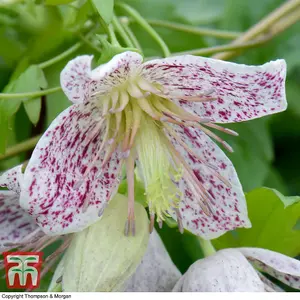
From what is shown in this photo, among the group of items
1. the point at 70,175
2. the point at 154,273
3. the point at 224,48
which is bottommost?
the point at 154,273

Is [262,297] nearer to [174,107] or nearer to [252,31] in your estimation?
[174,107]

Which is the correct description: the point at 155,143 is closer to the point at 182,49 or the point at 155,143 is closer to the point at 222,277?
the point at 222,277

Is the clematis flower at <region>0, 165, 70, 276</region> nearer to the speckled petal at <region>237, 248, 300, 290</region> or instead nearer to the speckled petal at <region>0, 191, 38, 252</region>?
the speckled petal at <region>0, 191, 38, 252</region>

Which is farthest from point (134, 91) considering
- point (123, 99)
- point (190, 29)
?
point (190, 29)

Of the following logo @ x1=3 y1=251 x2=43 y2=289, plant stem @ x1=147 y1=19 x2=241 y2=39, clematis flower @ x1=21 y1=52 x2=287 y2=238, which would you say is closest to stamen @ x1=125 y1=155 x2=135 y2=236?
clematis flower @ x1=21 y1=52 x2=287 y2=238

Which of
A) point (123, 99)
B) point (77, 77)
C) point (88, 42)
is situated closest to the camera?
point (77, 77)

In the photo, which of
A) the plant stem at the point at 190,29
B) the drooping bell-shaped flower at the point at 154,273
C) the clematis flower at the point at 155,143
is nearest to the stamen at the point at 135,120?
the clematis flower at the point at 155,143

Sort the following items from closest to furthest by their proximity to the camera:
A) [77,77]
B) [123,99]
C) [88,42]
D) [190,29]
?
[77,77], [123,99], [88,42], [190,29]
